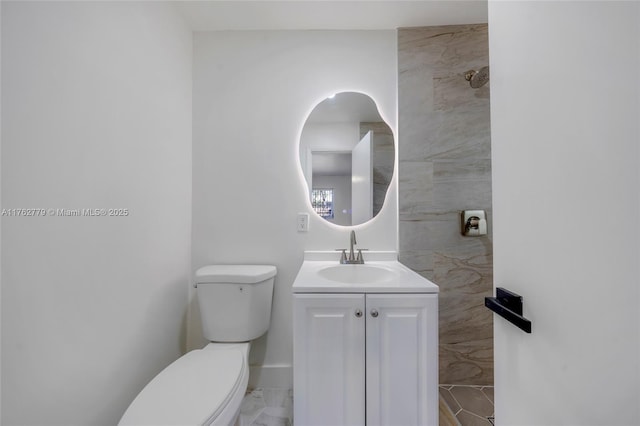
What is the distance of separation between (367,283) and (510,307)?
90 centimetres

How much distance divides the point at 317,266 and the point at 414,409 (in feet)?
2.46

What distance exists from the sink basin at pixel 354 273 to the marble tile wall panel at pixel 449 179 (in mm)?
250

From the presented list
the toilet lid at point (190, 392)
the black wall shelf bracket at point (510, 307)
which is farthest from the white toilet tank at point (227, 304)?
the black wall shelf bracket at point (510, 307)

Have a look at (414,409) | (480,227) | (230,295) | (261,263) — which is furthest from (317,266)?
(480,227)

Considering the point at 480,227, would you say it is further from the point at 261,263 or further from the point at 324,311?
the point at 261,263

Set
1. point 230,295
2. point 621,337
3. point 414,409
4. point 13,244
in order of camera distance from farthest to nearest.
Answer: point 230,295 → point 414,409 → point 13,244 → point 621,337

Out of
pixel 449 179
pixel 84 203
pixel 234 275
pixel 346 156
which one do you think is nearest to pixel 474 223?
pixel 449 179

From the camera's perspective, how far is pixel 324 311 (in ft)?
3.25

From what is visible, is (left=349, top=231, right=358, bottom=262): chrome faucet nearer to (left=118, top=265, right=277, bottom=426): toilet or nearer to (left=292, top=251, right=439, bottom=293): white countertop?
(left=292, top=251, right=439, bottom=293): white countertop

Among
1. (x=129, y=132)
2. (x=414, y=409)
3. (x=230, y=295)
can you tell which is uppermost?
(x=129, y=132)

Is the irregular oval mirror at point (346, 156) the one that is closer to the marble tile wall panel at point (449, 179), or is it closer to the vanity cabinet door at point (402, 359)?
the marble tile wall panel at point (449, 179)

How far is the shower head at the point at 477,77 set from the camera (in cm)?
132

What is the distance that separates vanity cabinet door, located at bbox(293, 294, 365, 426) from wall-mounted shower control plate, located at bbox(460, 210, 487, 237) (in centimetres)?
90

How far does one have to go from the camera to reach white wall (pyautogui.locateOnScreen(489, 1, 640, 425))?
12.0 inches
